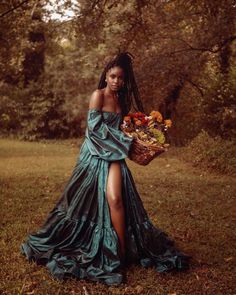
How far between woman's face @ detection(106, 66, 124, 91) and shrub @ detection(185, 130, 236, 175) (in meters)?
7.19

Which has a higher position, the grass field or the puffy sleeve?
the puffy sleeve

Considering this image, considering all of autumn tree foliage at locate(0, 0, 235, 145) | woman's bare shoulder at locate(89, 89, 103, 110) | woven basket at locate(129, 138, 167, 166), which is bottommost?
woven basket at locate(129, 138, 167, 166)

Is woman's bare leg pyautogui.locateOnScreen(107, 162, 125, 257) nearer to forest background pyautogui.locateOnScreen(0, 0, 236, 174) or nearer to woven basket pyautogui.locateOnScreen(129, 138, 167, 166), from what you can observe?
woven basket pyautogui.locateOnScreen(129, 138, 167, 166)

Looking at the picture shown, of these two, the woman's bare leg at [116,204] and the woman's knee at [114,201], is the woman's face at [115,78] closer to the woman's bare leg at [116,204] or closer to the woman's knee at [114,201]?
the woman's bare leg at [116,204]

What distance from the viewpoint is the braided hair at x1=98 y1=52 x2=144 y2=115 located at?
4562mm

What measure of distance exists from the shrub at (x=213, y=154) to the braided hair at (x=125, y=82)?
6.92 meters

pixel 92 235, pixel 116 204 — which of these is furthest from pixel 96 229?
pixel 116 204

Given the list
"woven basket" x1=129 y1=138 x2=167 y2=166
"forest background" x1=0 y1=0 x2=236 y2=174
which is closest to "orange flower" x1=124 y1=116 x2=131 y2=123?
"woven basket" x1=129 y1=138 x2=167 y2=166

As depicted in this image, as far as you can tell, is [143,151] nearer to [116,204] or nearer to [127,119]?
[127,119]

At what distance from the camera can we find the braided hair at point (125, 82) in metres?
4.56

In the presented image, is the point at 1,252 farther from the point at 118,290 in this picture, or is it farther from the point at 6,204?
the point at 6,204

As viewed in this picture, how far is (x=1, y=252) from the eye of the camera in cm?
502

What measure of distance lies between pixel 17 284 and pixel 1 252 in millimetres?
907

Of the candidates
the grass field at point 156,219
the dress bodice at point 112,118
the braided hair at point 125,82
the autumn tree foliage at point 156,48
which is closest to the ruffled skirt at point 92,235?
the grass field at point 156,219
